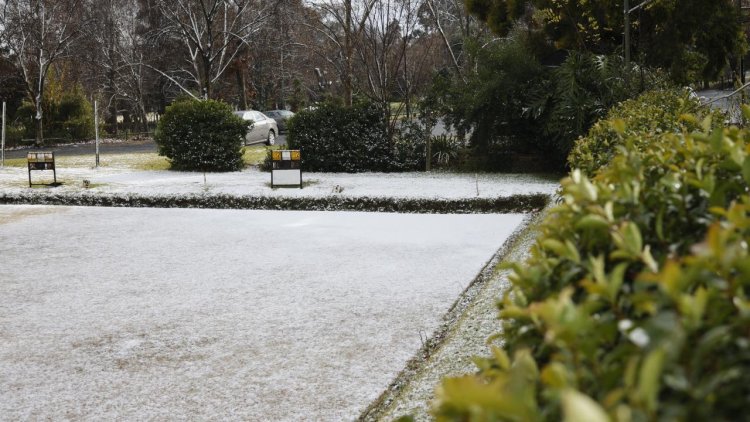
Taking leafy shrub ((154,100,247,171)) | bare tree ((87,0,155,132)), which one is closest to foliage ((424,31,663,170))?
leafy shrub ((154,100,247,171))

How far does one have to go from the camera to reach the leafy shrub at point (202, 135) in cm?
1616

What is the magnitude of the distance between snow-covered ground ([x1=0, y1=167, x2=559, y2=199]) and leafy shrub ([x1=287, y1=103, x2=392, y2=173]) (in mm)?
546

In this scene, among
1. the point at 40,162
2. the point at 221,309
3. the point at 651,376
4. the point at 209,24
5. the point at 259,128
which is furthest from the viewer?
the point at 259,128

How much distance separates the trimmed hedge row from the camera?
11016 mm

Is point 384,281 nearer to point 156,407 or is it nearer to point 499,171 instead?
point 156,407

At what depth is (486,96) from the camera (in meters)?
14.4

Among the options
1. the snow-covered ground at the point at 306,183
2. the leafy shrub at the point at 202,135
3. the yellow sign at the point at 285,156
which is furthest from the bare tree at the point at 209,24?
the yellow sign at the point at 285,156

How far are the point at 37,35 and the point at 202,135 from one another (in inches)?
542

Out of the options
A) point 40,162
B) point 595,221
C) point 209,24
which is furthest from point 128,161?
point 595,221

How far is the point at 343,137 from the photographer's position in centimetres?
1581

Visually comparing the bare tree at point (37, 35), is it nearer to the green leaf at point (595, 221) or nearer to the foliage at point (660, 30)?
the foliage at point (660, 30)

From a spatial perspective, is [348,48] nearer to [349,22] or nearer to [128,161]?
[349,22]

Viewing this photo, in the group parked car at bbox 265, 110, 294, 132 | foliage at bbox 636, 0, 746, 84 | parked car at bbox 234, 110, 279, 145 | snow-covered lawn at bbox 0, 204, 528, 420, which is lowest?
snow-covered lawn at bbox 0, 204, 528, 420

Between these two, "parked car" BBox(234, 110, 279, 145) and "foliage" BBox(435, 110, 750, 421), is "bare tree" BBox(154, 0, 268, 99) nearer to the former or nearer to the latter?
"parked car" BBox(234, 110, 279, 145)
